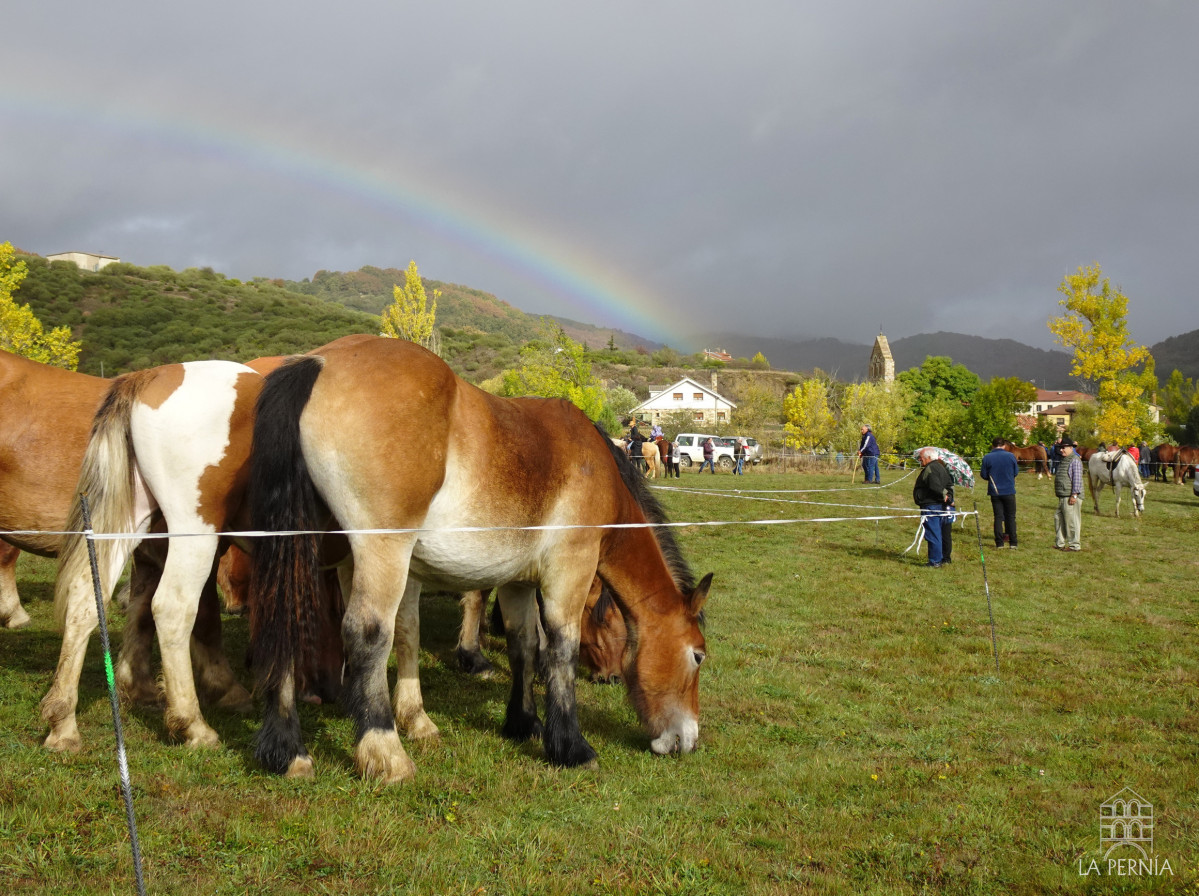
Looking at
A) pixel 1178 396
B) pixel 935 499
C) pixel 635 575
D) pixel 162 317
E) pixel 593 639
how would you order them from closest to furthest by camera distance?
pixel 635 575
pixel 593 639
pixel 935 499
pixel 162 317
pixel 1178 396

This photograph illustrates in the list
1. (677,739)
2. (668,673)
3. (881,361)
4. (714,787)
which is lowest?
(714,787)

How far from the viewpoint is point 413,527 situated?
171 inches

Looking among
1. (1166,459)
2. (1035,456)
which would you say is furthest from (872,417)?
(1166,459)

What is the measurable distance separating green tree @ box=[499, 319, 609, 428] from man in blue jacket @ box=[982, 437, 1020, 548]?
25770 mm

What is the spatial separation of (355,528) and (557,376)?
4076cm

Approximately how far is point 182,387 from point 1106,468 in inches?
978

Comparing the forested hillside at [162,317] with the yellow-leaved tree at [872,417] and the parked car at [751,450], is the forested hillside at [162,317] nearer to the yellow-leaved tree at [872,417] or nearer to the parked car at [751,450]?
the parked car at [751,450]

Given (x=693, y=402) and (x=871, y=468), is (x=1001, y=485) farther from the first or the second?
(x=693, y=402)

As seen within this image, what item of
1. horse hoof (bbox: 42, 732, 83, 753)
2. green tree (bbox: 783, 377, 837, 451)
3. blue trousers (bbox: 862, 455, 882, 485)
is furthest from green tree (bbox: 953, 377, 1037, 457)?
horse hoof (bbox: 42, 732, 83, 753)

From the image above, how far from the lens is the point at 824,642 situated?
333 inches

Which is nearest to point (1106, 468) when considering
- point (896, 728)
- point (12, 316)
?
point (896, 728)

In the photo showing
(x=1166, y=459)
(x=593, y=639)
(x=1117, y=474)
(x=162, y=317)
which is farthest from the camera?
(x=162, y=317)

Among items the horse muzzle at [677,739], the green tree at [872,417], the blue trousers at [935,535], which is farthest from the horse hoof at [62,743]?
the green tree at [872,417]

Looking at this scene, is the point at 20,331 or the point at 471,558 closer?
the point at 471,558
